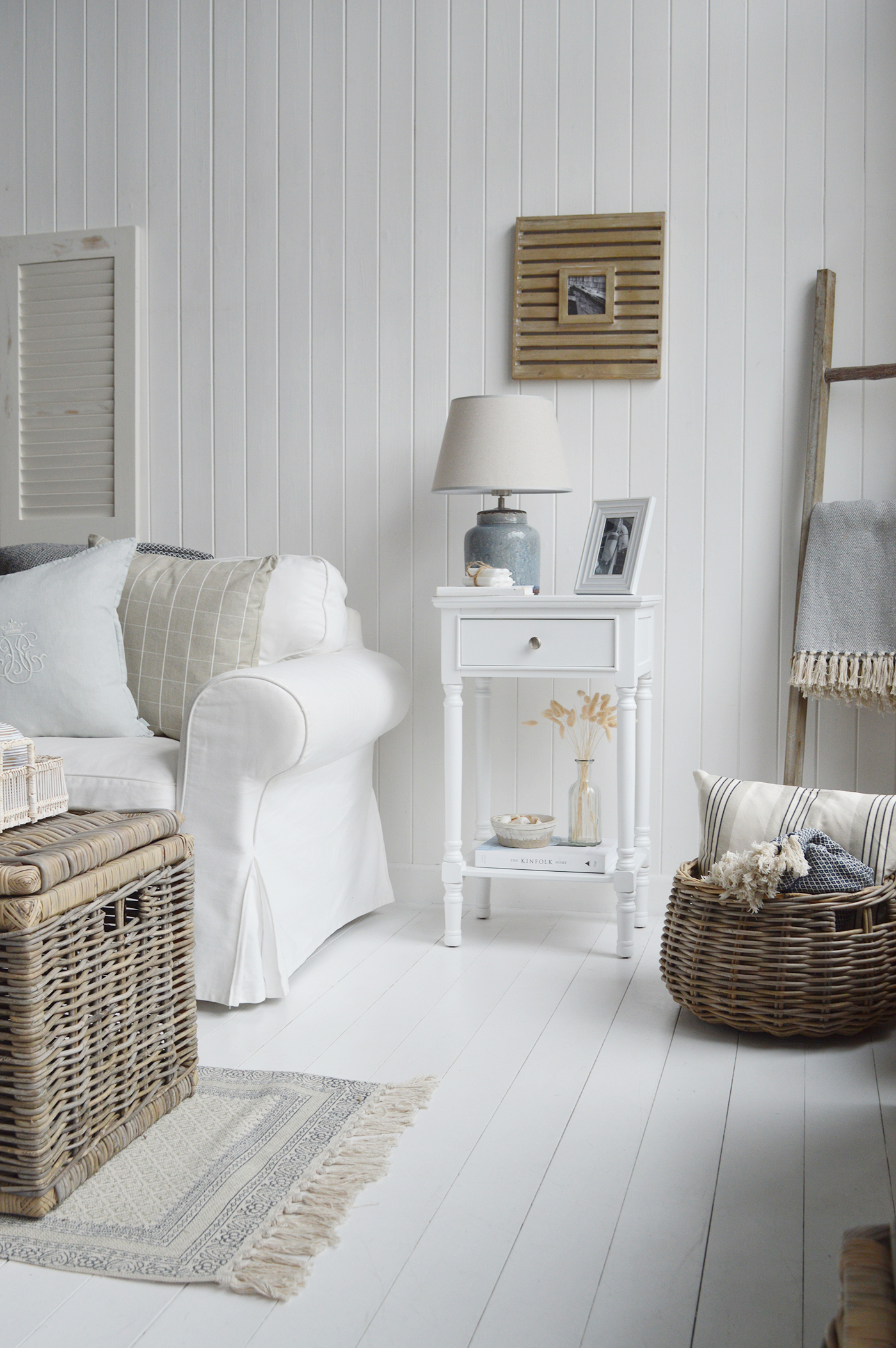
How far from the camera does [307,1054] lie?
1.91m

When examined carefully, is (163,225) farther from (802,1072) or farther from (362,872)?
(802,1072)

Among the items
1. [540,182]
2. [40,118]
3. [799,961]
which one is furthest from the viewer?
[40,118]

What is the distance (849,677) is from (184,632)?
142cm

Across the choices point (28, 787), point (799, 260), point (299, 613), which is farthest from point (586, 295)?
point (28, 787)

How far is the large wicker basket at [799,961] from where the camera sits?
6.18ft

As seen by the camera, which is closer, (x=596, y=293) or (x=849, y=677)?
(x=849, y=677)

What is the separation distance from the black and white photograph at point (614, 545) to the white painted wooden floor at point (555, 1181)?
85 centimetres

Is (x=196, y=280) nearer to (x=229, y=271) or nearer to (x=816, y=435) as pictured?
(x=229, y=271)

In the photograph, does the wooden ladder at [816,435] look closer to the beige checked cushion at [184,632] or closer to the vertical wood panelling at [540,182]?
the vertical wood panelling at [540,182]

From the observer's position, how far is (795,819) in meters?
2.06

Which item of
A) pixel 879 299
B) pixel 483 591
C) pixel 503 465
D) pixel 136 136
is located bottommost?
pixel 483 591

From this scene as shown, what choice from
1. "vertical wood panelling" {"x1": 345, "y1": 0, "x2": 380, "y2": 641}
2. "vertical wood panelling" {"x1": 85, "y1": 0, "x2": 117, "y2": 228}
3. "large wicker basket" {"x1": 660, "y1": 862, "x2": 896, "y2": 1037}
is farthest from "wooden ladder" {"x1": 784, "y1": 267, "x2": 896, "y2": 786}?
"vertical wood panelling" {"x1": 85, "y1": 0, "x2": 117, "y2": 228}

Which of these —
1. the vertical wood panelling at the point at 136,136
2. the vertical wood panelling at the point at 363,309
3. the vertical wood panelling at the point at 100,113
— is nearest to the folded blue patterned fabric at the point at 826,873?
the vertical wood panelling at the point at 363,309

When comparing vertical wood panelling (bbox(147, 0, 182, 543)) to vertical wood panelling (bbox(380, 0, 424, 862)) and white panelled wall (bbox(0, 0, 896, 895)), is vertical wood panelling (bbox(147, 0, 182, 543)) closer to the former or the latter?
white panelled wall (bbox(0, 0, 896, 895))
